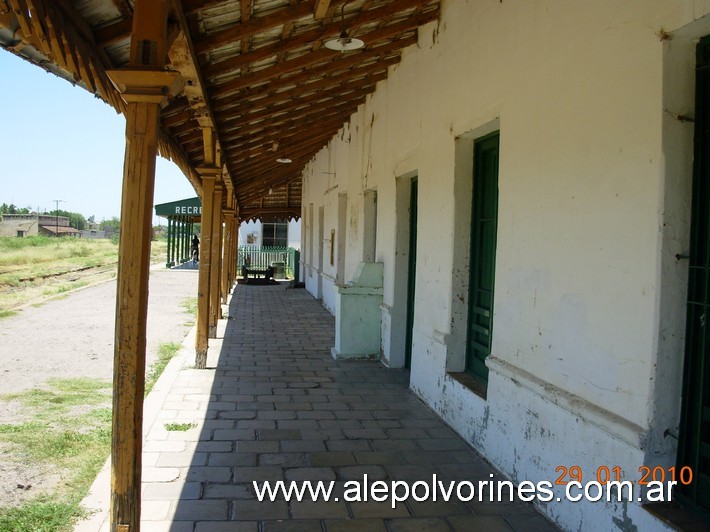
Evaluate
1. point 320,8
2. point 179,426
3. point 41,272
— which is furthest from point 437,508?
point 41,272

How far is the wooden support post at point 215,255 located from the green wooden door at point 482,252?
4093mm

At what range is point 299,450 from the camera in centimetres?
430

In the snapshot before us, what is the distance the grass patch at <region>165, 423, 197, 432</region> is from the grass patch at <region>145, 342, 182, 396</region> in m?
1.03

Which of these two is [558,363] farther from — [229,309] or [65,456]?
[229,309]

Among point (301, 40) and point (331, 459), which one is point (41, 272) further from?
point (331, 459)

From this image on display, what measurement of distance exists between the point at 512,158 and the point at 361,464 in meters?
2.34

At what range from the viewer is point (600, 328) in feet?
9.39

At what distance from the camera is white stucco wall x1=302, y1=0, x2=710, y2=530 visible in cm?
251

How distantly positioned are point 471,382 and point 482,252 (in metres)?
1.07

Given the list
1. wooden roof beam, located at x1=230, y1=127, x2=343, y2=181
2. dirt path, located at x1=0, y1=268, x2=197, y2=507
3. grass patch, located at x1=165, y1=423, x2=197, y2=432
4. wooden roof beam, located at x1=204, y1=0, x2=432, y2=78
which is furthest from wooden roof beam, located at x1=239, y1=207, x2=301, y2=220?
grass patch, located at x1=165, y1=423, x2=197, y2=432

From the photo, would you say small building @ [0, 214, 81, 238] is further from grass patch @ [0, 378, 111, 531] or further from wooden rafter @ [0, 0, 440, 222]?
grass patch @ [0, 378, 111, 531]

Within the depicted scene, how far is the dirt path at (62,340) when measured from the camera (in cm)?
600

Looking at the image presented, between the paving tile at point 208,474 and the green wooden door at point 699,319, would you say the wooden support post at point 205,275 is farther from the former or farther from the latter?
the green wooden door at point 699,319

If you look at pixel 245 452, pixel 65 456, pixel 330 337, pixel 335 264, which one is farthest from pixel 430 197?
pixel 335 264
